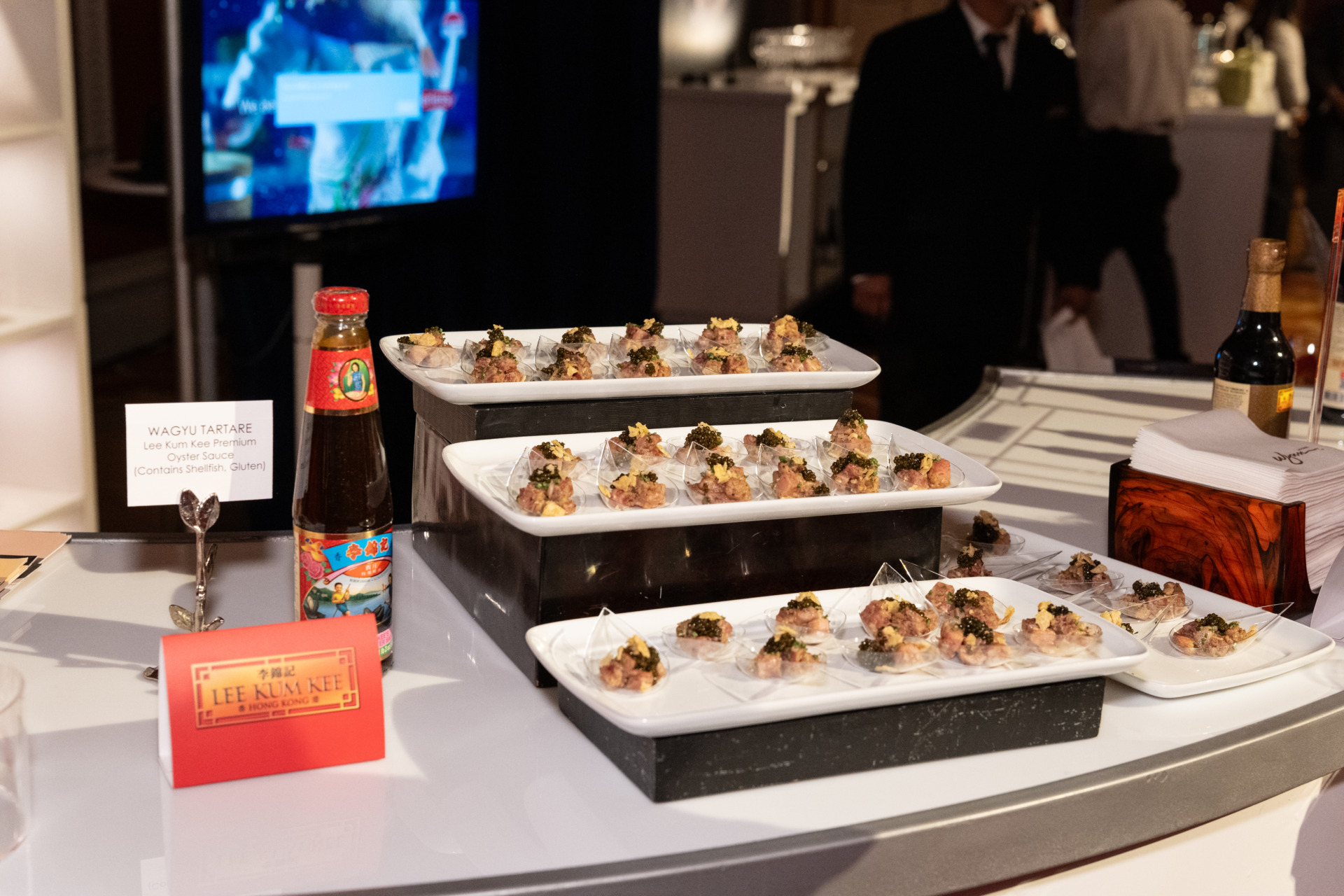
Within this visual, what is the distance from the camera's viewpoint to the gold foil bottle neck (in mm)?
1435

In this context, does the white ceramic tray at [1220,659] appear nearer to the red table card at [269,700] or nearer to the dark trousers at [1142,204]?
the red table card at [269,700]

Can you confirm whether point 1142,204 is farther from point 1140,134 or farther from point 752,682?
point 752,682

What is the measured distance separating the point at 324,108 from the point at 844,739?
2665mm

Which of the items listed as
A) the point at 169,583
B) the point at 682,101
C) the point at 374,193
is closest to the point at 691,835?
the point at 169,583

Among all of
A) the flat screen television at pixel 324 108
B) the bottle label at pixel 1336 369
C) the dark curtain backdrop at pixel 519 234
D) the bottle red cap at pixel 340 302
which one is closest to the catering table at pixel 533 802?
the bottle red cap at pixel 340 302

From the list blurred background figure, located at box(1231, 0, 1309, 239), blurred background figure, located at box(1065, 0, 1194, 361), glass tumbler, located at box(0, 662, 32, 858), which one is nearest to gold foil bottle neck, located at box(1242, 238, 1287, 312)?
glass tumbler, located at box(0, 662, 32, 858)

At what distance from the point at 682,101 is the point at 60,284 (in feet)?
13.3

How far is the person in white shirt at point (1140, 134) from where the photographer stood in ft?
16.2

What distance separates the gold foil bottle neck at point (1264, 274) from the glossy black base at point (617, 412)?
505 mm

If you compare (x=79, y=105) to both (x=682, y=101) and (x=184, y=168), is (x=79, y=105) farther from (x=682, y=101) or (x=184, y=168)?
(x=682, y=101)

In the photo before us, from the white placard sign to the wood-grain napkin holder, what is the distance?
904 mm

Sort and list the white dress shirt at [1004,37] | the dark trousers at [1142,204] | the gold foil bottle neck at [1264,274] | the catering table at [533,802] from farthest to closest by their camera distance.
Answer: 1. the dark trousers at [1142,204]
2. the white dress shirt at [1004,37]
3. the gold foil bottle neck at [1264,274]
4. the catering table at [533,802]

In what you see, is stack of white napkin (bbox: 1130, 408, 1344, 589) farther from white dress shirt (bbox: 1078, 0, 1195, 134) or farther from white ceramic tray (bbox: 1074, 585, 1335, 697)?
white dress shirt (bbox: 1078, 0, 1195, 134)

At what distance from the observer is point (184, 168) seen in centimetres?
293
